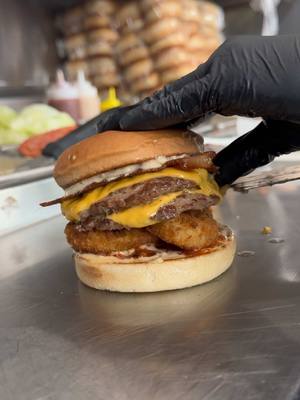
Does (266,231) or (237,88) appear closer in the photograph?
(237,88)

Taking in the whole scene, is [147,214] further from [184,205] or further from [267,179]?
[267,179]

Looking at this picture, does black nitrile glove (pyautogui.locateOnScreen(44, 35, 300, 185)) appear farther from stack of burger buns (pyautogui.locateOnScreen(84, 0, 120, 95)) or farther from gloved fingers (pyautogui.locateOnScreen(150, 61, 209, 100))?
stack of burger buns (pyautogui.locateOnScreen(84, 0, 120, 95))

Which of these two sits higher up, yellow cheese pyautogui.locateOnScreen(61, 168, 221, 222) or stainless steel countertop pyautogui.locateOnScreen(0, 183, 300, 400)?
yellow cheese pyautogui.locateOnScreen(61, 168, 221, 222)

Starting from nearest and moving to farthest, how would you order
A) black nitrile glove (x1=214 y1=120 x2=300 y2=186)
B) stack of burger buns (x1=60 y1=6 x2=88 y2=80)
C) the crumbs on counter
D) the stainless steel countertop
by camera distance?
the stainless steel countertop, black nitrile glove (x1=214 y1=120 x2=300 y2=186), the crumbs on counter, stack of burger buns (x1=60 y1=6 x2=88 y2=80)

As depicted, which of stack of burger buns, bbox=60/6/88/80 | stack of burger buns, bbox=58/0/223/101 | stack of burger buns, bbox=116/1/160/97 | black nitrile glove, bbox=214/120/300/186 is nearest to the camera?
black nitrile glove, bbox=214/120/300/186

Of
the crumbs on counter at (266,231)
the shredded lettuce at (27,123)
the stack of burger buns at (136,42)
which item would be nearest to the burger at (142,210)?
the crumbs on counter at (266,231)

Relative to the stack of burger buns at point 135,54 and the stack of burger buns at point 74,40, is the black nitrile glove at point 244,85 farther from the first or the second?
the stack of burger buns at point 74,40

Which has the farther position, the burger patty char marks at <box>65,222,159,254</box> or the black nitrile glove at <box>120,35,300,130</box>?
the burger patty char marks at <box>65,222,159,254</box>

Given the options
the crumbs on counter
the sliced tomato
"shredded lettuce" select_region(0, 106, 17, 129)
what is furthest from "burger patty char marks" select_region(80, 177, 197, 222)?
"shredded lettuce" select_region(0, 106, 17, 129)

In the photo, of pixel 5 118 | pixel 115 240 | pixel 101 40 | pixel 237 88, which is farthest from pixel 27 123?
pixel 237 88
